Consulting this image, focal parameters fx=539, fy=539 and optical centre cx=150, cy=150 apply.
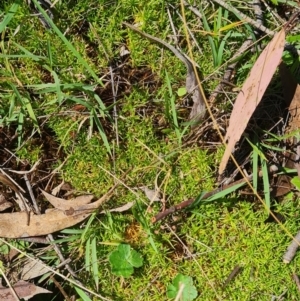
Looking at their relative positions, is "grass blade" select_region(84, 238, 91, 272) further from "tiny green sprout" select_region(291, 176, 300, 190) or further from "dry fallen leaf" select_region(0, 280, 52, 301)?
"tiny green sprout" select_region(291, 176, 300, 190)

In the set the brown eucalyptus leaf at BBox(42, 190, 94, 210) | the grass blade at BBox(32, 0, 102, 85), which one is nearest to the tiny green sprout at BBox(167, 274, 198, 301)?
the brown eucalyptus leaf at BBox(42, 190, 94, 210)

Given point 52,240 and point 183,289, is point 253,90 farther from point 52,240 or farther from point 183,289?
point 52,240

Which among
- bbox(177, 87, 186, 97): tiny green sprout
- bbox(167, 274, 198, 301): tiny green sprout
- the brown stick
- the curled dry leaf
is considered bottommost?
bbox(167, 274, 198, 301): tiny green sprout

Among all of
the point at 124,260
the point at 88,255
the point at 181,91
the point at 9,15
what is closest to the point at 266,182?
the point at 181,91

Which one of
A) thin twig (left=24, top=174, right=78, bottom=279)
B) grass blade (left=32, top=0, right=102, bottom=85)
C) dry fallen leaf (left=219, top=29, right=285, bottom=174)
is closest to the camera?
dry fallen leaf (left=219, top=29, right=285, bottom=174)

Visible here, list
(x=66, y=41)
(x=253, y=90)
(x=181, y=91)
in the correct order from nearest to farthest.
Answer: (x=253, y=90) → (x=66, y=41) → (x=181, y=91)

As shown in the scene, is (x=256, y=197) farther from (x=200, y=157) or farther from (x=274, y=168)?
(x=200, y=157)

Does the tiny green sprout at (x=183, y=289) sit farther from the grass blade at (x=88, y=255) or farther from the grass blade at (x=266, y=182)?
the grass blade at (x=266, y=182)
